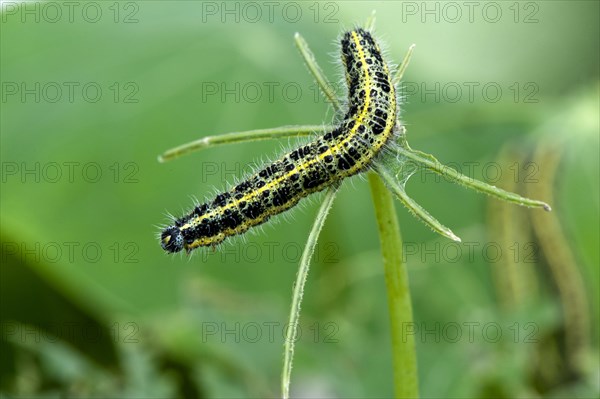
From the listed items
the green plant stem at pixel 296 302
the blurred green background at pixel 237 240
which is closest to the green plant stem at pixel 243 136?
the green plant stem at pixel 296 302

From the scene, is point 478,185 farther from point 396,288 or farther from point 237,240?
point 237,240

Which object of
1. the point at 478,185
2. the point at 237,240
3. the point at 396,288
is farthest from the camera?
the point at 237,240

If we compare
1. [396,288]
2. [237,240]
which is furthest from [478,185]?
[237,240]

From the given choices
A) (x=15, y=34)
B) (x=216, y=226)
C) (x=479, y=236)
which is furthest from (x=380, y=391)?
(x=15, y=34)

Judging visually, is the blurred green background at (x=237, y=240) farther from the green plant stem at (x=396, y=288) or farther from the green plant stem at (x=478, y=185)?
the green plant stem at (x=478, y=185)

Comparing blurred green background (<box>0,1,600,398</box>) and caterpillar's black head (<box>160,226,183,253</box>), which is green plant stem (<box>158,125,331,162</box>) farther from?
blurred green background (<box>0,1,600,398</box>)
